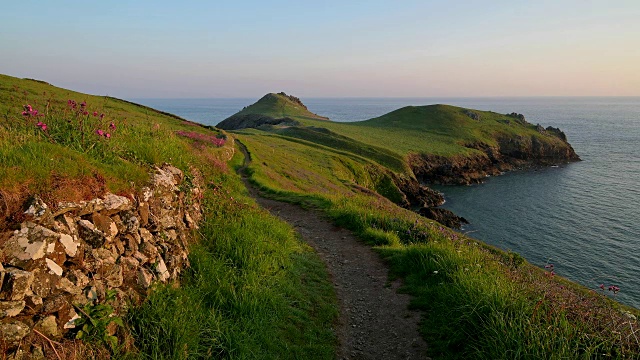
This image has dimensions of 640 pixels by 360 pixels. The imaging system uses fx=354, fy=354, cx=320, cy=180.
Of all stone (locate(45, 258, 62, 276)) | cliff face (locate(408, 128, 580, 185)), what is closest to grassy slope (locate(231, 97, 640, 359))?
stone (locate(45, 258, 62, 276))

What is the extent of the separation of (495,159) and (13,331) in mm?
101398

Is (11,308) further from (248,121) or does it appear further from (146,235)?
(248,121)

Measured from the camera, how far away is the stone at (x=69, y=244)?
6.10 m

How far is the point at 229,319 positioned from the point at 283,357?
58.8 inches

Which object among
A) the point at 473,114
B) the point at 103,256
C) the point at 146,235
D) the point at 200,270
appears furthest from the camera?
the point at 473,114

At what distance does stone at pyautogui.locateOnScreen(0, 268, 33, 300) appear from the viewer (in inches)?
202

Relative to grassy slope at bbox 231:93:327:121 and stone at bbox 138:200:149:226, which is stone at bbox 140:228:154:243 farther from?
grassy slope at bbox 231:93:327:121

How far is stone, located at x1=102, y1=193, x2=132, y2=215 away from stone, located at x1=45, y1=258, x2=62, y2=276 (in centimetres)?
156

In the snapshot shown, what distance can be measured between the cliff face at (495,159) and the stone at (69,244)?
7339cm

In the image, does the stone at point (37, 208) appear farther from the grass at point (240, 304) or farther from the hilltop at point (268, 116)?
the hilltop at point (268, 116)

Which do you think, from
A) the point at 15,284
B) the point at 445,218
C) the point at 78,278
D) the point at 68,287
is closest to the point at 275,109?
the point at 445,218

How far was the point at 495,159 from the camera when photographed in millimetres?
92750

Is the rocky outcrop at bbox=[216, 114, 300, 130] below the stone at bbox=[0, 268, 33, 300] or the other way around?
the other way around

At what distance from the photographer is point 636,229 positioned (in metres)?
43.0
